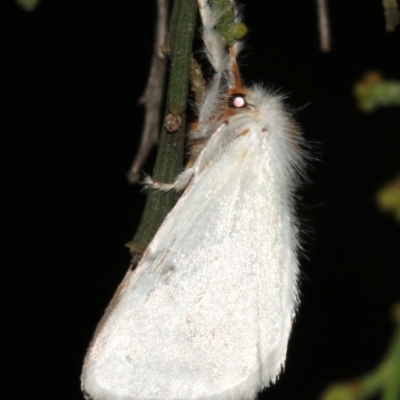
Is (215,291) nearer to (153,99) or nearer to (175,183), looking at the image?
(175,183)

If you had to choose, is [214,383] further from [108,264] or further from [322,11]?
[108,264]

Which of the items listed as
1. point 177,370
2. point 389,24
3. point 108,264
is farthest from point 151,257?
point 108,264

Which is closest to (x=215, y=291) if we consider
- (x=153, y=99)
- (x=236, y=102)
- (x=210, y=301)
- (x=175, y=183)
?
(x=210, y=301)

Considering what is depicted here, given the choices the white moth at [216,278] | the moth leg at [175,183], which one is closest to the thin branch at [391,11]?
the white moth at [216,278]

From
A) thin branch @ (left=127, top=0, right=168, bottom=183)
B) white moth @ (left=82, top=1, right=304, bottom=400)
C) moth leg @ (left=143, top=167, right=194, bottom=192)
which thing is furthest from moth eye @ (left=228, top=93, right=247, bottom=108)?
thin branch @ (left=127, top=0, right=168, bottom=183)

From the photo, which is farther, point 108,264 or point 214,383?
point 108,264

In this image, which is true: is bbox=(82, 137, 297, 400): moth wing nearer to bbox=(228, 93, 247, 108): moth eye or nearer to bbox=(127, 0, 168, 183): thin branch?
bbox=(228, 93, 247, 108): moth eye

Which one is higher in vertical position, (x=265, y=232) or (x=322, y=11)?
(x=322, y=11)
